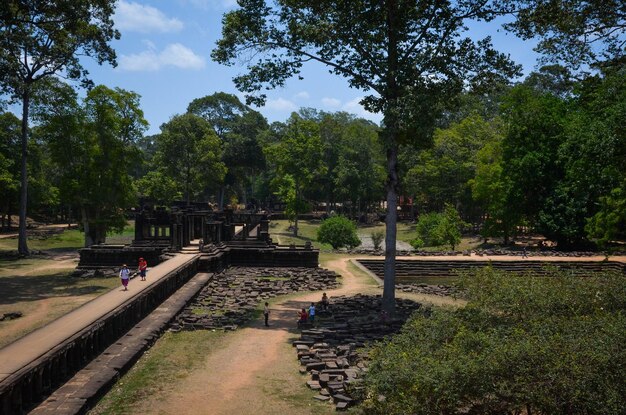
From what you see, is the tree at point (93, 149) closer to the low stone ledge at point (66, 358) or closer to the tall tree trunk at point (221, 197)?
the low stone ledge at point (66, 358)

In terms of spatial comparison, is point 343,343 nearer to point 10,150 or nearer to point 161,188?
point 161,188

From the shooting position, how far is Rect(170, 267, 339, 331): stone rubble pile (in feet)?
65.6

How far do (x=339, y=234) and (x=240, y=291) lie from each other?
21450mm

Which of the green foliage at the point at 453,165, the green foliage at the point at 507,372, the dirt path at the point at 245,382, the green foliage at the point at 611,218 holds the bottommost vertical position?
the dirt path at the point at 245,382

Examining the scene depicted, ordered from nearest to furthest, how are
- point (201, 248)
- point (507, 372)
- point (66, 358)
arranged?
point (507, 372), point (66, 358), point (201, 248)

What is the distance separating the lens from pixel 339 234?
4709 centimetres

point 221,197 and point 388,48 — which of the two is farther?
point 221,197

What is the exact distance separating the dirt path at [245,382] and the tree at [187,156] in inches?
1654

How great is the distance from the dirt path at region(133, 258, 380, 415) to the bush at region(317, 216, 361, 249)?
2734 cm

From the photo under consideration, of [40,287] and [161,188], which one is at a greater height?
[161,188]

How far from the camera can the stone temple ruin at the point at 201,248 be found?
33375 millimetres

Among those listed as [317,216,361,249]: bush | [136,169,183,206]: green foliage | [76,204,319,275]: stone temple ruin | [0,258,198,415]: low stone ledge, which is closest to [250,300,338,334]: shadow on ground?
[0,258,198,415]: low stone ledge

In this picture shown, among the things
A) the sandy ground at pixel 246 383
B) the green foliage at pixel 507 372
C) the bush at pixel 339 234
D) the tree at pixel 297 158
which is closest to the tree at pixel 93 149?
the bush at pixel 339 234

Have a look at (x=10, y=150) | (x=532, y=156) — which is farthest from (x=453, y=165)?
(x=10, y=150)
